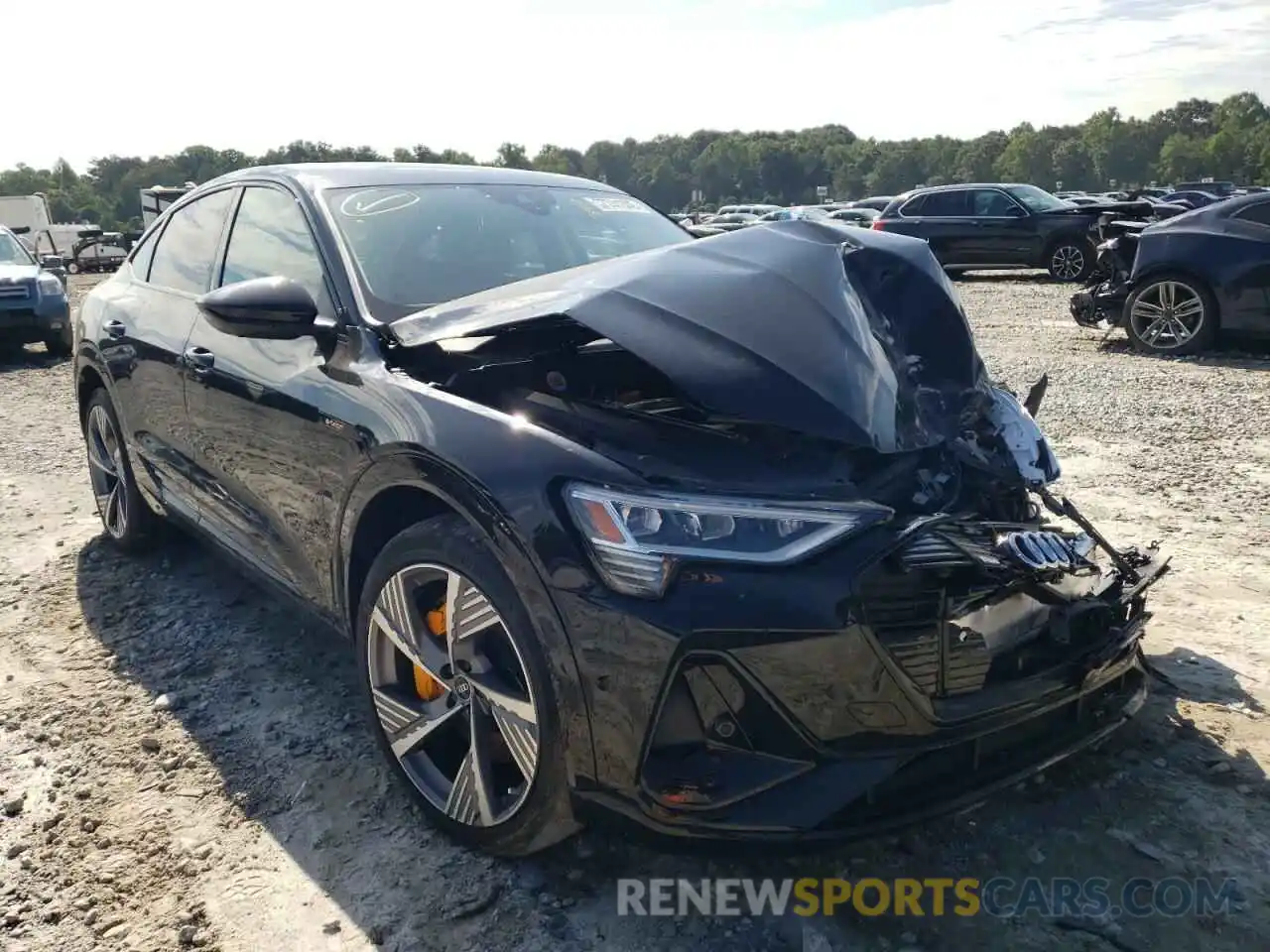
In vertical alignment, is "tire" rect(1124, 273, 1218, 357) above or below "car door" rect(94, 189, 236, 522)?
below

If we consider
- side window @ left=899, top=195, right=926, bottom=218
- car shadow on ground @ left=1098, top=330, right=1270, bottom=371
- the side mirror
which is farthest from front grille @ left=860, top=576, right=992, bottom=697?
side window @ left=899, top=195, right=926, bottom=218

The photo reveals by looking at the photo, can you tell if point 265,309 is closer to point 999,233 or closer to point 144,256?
point 144,256

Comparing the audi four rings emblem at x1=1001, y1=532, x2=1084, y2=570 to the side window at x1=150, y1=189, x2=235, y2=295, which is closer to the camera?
the audi four rings emblem at x1=1001, y1=532, x2=1084, y2=570

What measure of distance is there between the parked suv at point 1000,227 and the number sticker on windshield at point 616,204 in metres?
12.7

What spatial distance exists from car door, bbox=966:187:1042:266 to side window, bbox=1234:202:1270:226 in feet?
25.3

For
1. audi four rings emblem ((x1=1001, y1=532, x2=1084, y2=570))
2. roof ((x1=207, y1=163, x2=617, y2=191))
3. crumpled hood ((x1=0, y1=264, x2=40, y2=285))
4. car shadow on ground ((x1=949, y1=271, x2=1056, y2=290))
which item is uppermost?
roof ((x1=207, y1=163, x2=617, y2=191))

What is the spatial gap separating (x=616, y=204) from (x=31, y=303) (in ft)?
32.6

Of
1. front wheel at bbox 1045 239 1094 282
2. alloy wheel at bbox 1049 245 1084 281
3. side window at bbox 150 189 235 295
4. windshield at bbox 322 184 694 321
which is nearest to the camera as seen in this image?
windshield at bbox 322 184 694 321

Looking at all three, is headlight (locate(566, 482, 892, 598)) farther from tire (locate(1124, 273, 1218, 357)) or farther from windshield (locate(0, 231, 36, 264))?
windshield (locate(0, 231, 36, 264))

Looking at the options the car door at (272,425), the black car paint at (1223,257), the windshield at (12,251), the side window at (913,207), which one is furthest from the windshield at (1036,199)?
the car door at (272,425)

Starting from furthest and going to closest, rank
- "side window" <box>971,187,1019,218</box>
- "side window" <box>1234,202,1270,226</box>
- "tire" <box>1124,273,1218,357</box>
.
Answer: "side window" <box>971,187,1019,218</box>
"tire" <box>1124,273,1218,357</box>
"side window" <box>1234,202,1270,226</box>

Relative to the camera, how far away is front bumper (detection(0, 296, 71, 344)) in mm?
11016

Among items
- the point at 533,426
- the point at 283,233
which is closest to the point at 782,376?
the point at 533,426

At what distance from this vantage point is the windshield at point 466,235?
2930 mm
